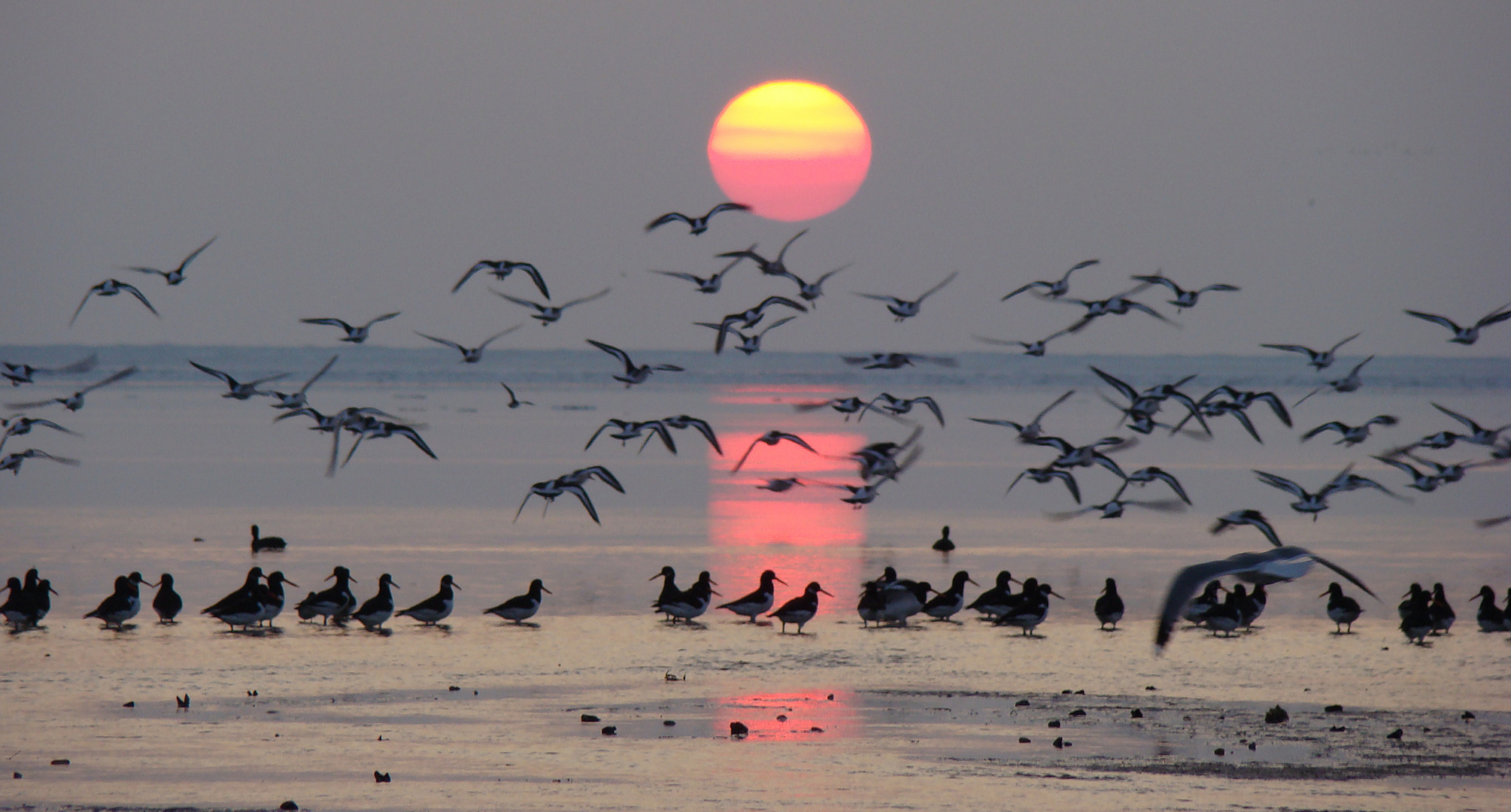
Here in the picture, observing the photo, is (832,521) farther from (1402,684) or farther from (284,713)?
(284,713)

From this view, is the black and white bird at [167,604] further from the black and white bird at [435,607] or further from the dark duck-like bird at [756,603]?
the dark duck-like bird at [756,603]

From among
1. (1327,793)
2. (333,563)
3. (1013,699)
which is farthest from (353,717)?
(333,563)

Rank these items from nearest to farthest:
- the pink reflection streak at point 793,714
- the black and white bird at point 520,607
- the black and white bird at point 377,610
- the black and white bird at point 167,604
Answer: the pink reflection streak at point 793,714, the black and white bird at point 377,610, the black and white bird at point 167,604, the black and white bird at point 520,607

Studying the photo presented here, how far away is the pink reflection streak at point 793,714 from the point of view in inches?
528

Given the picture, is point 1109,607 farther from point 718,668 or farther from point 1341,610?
point 718,668

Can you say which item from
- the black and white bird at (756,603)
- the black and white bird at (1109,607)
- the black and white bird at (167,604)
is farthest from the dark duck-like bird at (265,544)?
the black and white bird at (1109,607)

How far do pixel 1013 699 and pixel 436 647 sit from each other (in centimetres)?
650

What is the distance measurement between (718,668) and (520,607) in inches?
137

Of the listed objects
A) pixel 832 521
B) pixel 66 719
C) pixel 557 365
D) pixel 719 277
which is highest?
pixel 557 365

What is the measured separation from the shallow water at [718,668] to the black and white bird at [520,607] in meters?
0.31

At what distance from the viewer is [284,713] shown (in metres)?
13.9

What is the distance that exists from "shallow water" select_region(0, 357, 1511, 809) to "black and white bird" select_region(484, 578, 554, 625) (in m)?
0.31

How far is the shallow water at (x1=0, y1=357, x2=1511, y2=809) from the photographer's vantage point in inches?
467

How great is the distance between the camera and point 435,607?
18.7 meters
